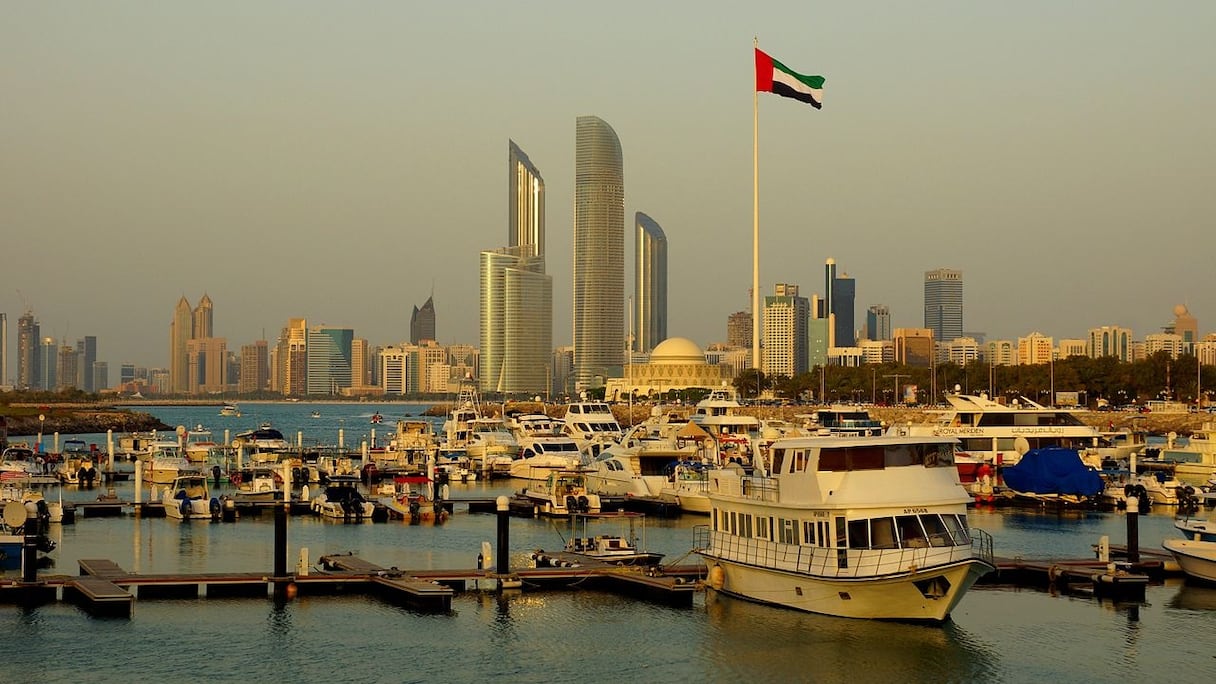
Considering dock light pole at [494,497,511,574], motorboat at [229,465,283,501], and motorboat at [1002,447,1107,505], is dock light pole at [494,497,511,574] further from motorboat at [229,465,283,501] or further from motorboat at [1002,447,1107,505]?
motorboat at [1002,447,1107,505]

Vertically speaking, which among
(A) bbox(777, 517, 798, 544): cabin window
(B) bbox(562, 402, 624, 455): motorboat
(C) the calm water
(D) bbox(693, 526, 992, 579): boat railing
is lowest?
(C) the calm water

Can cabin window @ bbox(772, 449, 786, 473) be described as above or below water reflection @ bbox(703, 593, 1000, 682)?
above

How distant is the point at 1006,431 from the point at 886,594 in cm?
4927

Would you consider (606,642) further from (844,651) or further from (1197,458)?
(1197,458)

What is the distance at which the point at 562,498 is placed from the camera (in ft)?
219

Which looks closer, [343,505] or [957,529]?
[957,529]

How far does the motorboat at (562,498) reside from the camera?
65562 millimetres

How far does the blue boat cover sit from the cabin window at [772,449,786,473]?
1323 inches

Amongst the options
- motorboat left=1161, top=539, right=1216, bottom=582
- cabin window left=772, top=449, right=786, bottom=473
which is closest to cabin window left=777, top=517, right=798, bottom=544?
cabin window left=772, top=449, right=786, bottom=473

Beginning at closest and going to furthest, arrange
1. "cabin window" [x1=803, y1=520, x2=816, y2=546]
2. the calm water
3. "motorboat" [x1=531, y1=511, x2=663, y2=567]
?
1. the calm water
2. "cabin window" [x1=803, y1=520, x2=816, y2=546]
3. "motorboat" [x1=531, y1=511, x2=663, y2=567]

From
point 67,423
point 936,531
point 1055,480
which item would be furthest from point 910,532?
point 67,423

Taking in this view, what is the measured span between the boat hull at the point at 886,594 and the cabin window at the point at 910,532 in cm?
69

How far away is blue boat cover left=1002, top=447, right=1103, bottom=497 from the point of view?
228ft

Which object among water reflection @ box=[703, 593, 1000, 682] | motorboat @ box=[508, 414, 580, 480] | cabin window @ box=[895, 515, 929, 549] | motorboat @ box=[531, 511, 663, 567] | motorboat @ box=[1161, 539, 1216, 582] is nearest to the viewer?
water reflection @ box=[703, 593, 1000, 682]
